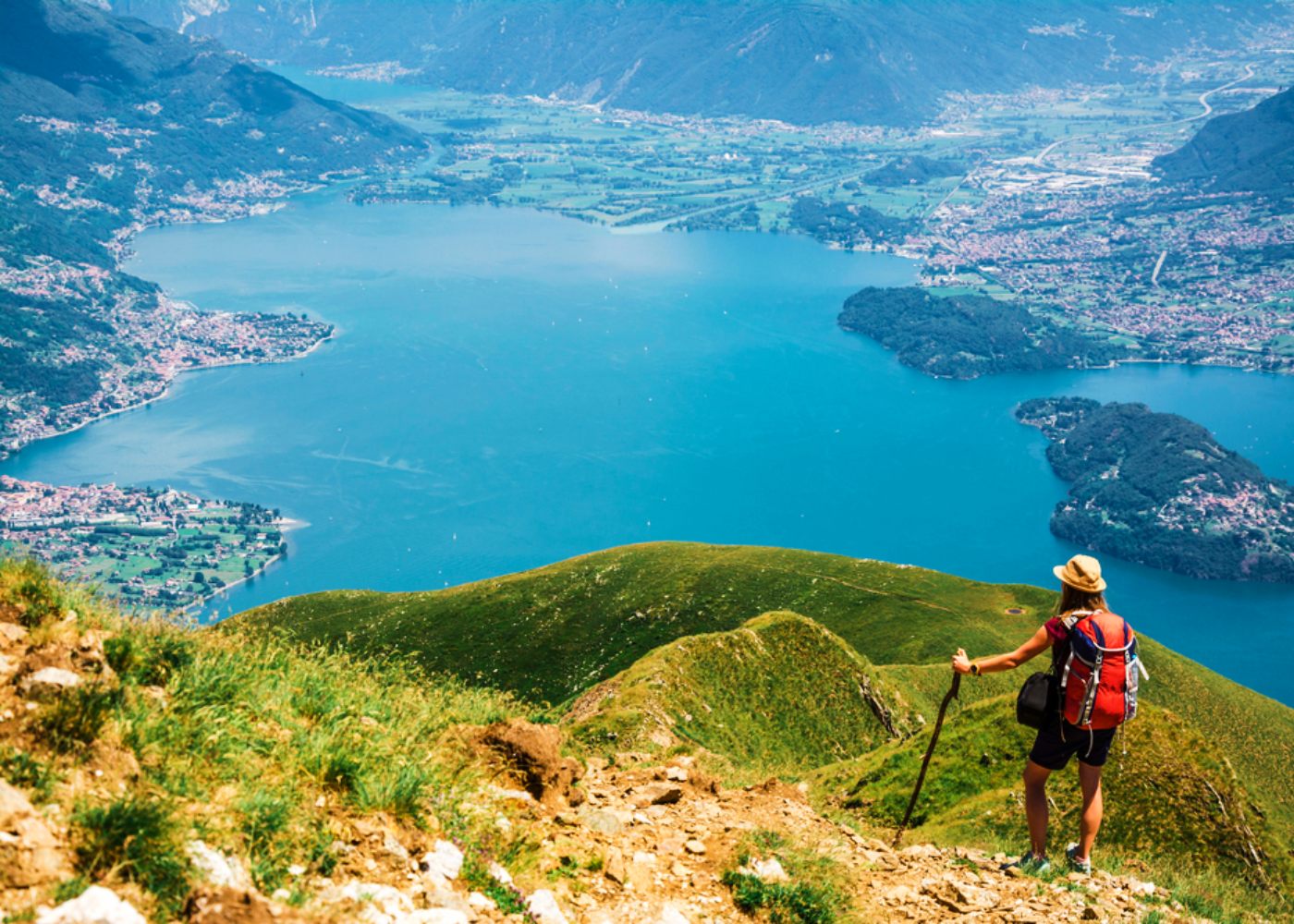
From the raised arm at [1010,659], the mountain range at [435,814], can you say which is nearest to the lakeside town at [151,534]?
the mountain range at [435,814]

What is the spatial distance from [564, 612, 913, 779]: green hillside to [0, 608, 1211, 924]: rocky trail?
12.9 m

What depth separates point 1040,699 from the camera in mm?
11367

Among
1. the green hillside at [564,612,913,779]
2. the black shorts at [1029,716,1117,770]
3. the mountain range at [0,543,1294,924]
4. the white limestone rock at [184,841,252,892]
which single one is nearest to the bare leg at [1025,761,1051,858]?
the black shorts at [1029,716,1117,770]

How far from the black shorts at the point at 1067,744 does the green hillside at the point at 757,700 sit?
567 inches

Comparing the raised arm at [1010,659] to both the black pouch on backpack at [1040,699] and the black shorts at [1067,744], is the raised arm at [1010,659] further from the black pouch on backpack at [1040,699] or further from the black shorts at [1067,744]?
the black shorts at [1067,744]

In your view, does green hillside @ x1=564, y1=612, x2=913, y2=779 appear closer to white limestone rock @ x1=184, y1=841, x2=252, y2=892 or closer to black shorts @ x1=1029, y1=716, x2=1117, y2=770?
black shorts @ x1=1029, y1=716, x2=1117, y2=770

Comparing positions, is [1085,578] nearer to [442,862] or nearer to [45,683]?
[442,862]

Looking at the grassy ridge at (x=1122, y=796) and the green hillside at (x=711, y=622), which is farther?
the green hillside at (x=711, y=622)

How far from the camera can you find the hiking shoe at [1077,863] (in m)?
12.0

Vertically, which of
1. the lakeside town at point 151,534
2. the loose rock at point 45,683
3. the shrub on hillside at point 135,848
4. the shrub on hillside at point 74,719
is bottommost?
the lakeside town at point 151,534

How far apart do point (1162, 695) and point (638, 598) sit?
2427 cm

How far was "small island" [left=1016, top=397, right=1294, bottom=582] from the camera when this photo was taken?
519 feet

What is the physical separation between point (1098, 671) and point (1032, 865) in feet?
8.70

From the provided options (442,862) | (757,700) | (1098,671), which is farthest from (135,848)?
(757,700)
